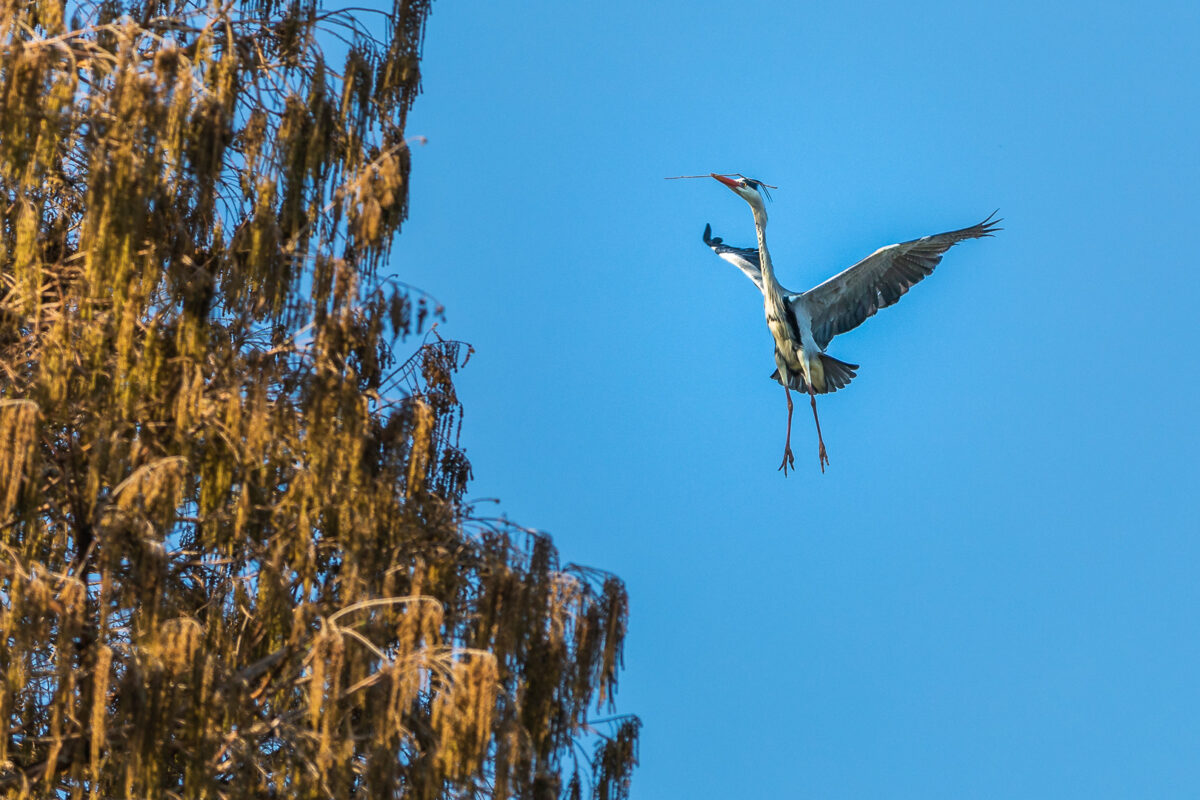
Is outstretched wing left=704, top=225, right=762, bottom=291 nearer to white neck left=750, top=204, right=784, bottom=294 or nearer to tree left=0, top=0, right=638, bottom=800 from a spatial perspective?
white neck left=750, top=204, right=784, bottom=294

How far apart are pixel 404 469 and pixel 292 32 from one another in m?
2.51

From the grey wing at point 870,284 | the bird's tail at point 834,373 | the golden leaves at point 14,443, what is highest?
the grey wing at point 870,284

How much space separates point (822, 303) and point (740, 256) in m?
1.60

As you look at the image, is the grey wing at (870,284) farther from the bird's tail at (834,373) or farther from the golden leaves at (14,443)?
the golden leaves at (14,443)

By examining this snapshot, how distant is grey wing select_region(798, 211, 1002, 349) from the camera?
12461mm

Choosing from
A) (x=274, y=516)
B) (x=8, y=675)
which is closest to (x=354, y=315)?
(x=274, y=516)

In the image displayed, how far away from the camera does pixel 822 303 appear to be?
13195mm

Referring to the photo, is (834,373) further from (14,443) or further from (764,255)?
(14,443)

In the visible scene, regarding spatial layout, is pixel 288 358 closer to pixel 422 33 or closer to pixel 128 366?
pixel 128 366

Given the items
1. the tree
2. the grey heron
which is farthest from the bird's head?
the tree

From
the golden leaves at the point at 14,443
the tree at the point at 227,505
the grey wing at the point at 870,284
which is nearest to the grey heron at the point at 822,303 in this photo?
the grey wing at the point at 870,284

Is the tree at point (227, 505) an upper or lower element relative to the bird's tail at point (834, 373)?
lower

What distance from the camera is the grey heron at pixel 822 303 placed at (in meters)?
12.7

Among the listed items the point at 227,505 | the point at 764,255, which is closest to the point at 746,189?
the point at 764,255
